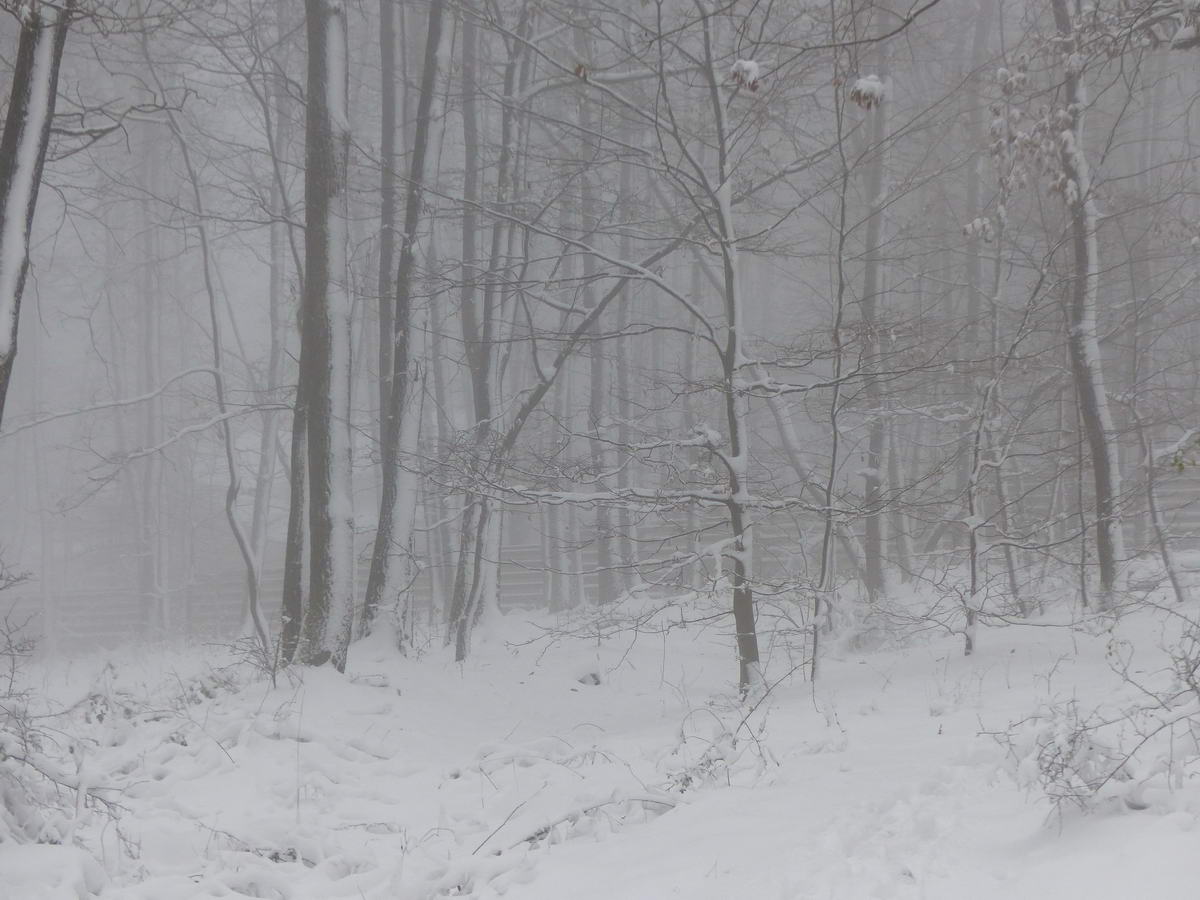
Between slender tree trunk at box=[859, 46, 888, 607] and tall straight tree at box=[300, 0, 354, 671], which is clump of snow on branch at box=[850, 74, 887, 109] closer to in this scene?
tall straight tree at box=[300, 0, 354, 671]

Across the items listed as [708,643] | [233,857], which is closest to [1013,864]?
[233,857]

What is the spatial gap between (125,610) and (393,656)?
984 inches

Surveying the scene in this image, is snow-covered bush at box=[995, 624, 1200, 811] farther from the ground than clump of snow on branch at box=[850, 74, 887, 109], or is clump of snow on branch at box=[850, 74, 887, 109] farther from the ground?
clump of snow on branch at box=[850, 74, 887, 109]

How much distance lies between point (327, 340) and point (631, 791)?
5.93m

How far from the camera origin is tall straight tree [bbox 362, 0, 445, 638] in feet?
33.2

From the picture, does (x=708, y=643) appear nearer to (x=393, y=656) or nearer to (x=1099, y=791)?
(x=393, y=656)

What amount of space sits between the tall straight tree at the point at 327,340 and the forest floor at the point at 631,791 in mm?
925

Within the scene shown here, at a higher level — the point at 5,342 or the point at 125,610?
the point at 5,342

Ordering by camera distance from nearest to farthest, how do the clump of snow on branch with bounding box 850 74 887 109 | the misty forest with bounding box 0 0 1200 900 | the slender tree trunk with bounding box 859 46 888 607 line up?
the misty forest with bounding box 0 0 1200 900
the clump of snow on branch with bounding box 850 74 887 109
the slender tree trunk with bounding box 859 46 888 607

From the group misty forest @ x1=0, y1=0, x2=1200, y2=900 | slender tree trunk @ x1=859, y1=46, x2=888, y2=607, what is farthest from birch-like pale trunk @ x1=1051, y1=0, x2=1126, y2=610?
slender tree trunk @ x1=859, y1=46, x2=888, y2=607

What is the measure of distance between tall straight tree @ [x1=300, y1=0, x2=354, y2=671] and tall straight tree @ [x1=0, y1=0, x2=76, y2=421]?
375 centimetres

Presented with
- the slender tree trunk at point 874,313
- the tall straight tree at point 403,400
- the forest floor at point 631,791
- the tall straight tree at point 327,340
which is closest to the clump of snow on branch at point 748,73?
the forest floor at point 631,791

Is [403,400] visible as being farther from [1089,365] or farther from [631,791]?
[1089,365]

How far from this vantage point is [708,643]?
39.1 feet
